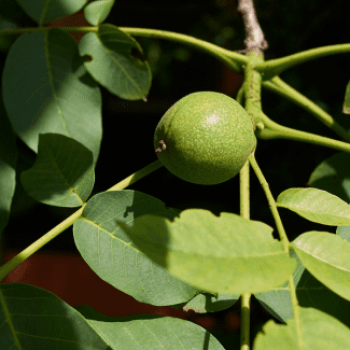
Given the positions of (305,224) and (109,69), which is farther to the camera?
(305,224)

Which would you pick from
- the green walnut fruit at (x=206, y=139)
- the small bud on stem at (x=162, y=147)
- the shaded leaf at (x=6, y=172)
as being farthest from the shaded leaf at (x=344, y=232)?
the shaded leaf at (x=6, y=172)

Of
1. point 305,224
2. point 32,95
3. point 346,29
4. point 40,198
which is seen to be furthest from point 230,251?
point 346,29

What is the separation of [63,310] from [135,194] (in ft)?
0.75

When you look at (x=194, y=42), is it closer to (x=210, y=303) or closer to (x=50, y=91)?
(x=50, y=91)

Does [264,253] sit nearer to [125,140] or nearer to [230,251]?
[230,251]

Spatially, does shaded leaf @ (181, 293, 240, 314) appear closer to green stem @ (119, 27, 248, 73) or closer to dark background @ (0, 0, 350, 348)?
dark background @ (0, 0, 350, 348)

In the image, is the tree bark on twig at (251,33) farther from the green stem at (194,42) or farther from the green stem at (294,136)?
the green stem at (294,136)

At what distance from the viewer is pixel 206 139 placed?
684mm

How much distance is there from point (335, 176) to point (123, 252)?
0.56 meters

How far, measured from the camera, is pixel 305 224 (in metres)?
1.20

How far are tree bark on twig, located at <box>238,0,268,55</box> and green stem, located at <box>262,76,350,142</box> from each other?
9 cm

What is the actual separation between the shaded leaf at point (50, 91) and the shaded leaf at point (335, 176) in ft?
1.75

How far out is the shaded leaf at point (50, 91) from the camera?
0.80 meters

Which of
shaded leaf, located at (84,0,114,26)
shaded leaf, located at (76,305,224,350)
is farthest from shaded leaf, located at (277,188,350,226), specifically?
shaded leaf, located at (84,0,114,26)
